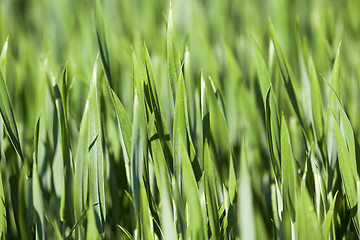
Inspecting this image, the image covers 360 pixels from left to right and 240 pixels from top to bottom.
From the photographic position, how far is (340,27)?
0.93 metres

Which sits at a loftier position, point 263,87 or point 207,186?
point 263,87

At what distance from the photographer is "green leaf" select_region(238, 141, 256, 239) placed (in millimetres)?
471

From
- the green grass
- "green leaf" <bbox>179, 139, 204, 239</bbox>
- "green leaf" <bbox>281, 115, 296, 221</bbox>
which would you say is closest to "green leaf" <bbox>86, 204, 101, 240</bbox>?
the green grass

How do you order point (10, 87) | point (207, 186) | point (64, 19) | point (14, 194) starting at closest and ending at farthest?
point (207, 186) < point (14, 194) < point (10, 87) < point (64, 19)

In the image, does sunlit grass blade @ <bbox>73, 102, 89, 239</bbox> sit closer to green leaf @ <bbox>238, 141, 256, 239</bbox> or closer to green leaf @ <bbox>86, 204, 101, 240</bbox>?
green leaf @ <bbox>86, 204, 101, 240</bbox>

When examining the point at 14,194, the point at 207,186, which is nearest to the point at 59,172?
the point at 14,194

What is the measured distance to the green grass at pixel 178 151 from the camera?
1.54 ft

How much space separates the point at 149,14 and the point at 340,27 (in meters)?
0.45

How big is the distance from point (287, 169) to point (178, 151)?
116 mm

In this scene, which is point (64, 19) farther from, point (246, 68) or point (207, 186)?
point (207, 186)

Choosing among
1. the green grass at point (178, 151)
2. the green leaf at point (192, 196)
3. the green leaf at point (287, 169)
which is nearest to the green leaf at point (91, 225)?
the green grass at point (178, 151)

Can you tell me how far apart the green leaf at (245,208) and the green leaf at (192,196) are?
5 cm

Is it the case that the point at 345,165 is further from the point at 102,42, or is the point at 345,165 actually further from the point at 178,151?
the point at 102,42

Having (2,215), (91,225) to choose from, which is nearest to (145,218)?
(91,225)
